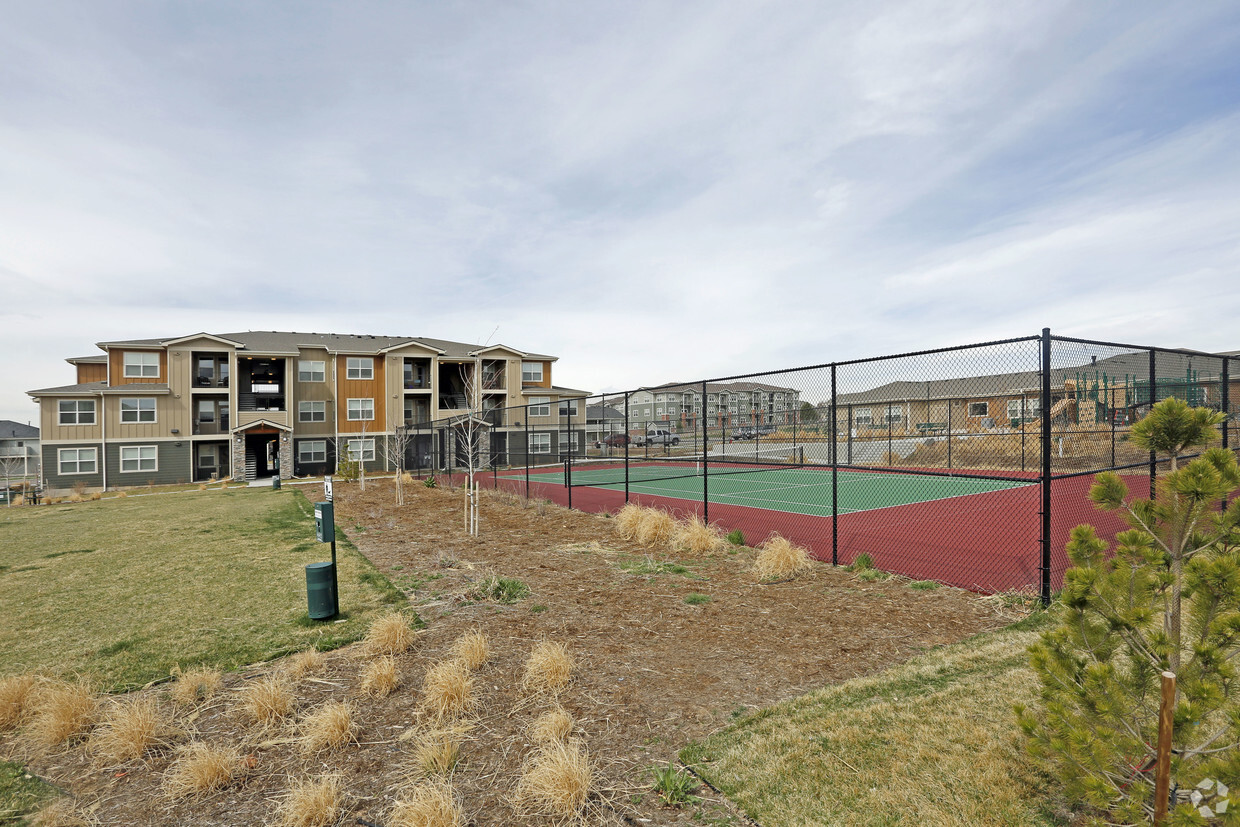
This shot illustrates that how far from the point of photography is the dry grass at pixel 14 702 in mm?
4719

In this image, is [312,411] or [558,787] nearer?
[558,787]

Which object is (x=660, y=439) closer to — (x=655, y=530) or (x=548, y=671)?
(x=655, y=530)

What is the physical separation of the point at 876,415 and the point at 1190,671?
25699 millimetres

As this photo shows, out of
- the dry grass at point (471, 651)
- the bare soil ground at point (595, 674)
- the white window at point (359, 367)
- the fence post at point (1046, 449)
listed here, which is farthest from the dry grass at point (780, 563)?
the white window at point (359, 367)

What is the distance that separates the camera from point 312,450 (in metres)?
36.3

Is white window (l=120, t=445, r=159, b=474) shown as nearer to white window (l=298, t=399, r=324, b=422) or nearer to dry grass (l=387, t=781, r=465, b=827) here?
white window (l=298, t=399, r=324, b=422)

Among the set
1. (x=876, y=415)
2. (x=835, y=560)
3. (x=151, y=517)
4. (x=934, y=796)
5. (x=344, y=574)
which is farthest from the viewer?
(x=876, y=415)

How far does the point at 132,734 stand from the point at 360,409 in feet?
117

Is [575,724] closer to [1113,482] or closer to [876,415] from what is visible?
[1113,482]

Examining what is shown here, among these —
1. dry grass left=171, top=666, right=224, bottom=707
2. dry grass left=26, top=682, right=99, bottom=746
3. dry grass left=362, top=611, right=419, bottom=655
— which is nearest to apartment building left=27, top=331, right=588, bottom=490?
dry grass left=362, top=611, right=419, bottom=655

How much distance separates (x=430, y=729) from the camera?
13.9 ft

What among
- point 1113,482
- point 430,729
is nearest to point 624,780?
point 430,729

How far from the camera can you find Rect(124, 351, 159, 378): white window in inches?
1310

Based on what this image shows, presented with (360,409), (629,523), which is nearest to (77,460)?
(360,409)
